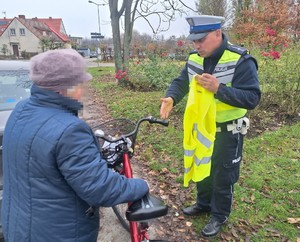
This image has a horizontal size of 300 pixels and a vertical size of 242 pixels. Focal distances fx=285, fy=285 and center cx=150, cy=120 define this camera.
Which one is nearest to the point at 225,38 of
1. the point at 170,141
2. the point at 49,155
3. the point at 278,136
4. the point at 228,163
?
the point at 228,163

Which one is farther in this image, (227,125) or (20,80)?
(20,80)

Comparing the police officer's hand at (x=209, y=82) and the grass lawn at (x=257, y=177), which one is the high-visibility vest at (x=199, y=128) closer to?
the police officer's hand at (x=209, y=82)

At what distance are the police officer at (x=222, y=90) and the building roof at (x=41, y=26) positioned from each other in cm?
5390

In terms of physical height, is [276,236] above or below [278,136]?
below

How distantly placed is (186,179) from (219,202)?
0.48 m

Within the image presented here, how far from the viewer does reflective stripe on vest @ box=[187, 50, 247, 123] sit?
2.50m

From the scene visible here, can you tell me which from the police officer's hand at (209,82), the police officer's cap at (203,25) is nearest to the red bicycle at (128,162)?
the police officer's hand at (209,82)

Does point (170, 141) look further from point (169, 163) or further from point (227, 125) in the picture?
point (227, 125)

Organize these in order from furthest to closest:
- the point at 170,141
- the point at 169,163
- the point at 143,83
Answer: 1. the point at 143,83
2. the point at 170,141
3. the point at 169,163

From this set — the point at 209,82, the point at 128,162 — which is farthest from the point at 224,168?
the point at 128,162

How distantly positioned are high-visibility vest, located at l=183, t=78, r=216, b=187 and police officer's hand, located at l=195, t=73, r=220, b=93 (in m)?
0.07

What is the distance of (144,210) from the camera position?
Answer: 166 centimetres

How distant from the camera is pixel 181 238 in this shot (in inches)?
121

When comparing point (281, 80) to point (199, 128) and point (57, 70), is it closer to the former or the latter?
point (199, 128)
